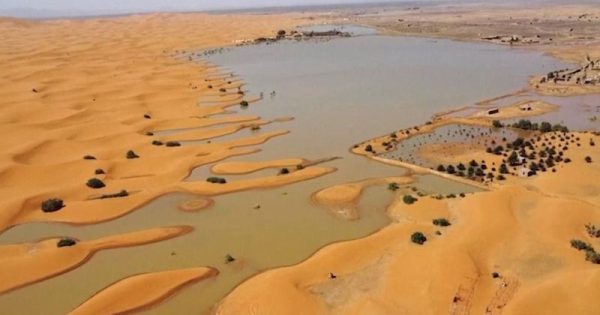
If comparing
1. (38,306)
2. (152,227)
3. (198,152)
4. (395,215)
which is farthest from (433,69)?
(38,306)

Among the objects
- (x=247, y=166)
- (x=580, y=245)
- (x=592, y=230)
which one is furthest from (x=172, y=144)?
(x=592, y=230)

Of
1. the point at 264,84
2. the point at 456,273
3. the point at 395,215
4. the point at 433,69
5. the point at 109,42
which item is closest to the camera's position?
the point at 456,273

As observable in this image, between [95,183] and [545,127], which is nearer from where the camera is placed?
[95,183]

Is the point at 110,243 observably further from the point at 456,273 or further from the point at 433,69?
the point at 433,69

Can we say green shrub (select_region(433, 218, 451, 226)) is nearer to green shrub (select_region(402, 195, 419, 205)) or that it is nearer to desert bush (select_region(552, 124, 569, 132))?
green shrub (select_region(402, 195, 419, 205))

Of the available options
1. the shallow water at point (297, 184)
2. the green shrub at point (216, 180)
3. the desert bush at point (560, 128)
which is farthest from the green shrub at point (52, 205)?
the desert bush at point (560, 128)

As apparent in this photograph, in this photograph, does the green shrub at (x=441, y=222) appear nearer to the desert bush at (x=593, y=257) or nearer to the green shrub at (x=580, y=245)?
the green shrub at (x=580, y=245)

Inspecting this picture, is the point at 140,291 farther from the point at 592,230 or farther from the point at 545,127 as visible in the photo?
the point at 545,127

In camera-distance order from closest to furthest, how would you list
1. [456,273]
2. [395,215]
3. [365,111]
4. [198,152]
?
[456,273] → [395,215] → [198,152] → [365,111]
